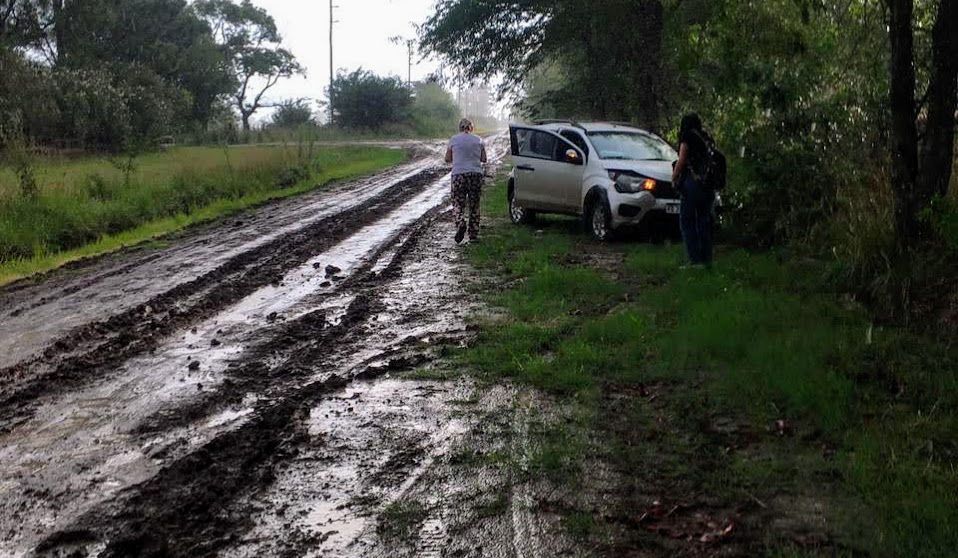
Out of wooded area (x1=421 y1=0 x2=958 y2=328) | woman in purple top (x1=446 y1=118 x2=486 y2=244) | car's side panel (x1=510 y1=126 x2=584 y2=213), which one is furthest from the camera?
car's side panel (x1=510 y1=126 x2=584 y2=213)

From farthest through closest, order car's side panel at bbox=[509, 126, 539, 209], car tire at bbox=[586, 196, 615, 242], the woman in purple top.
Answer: car's side panel at bbox=[509, 126, 539, 209], the woman in purple top, car tire at bbox=[586, 196, 615, 242]

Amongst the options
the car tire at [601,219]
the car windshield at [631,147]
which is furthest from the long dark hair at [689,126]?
the car windshield at [631,147]

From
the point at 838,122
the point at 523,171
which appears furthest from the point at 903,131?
the point at 523,171

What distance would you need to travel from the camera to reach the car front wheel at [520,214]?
16359 millimetres

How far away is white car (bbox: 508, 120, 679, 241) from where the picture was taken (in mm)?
13414

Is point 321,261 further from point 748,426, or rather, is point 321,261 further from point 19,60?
point 19,60

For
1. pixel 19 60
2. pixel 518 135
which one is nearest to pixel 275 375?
pixel 518 135

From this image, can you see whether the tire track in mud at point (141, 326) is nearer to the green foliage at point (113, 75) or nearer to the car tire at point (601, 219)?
the car tire at point (601, 219)

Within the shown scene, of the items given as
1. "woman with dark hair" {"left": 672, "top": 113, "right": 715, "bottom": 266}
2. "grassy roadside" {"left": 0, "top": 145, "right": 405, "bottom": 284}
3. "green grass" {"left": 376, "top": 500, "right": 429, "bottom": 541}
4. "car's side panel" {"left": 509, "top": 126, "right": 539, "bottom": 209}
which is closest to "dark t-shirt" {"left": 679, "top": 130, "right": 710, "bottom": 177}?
"woman with dark hair" {"left": 672, "top": 113, "right": 715, "bottom": 266}

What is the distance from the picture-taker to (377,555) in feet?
13.1

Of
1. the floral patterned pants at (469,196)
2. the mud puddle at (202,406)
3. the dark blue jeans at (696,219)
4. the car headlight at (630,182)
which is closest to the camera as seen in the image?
the mud puddle at (202,406)

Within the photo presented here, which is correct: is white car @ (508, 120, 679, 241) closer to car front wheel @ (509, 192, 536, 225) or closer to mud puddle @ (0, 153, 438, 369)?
car front wheel @ (509, 192, 536, 225)

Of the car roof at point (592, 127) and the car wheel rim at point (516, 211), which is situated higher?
the car roof at point (592, 127)

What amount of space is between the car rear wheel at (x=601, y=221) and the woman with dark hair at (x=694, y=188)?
9.58ft
